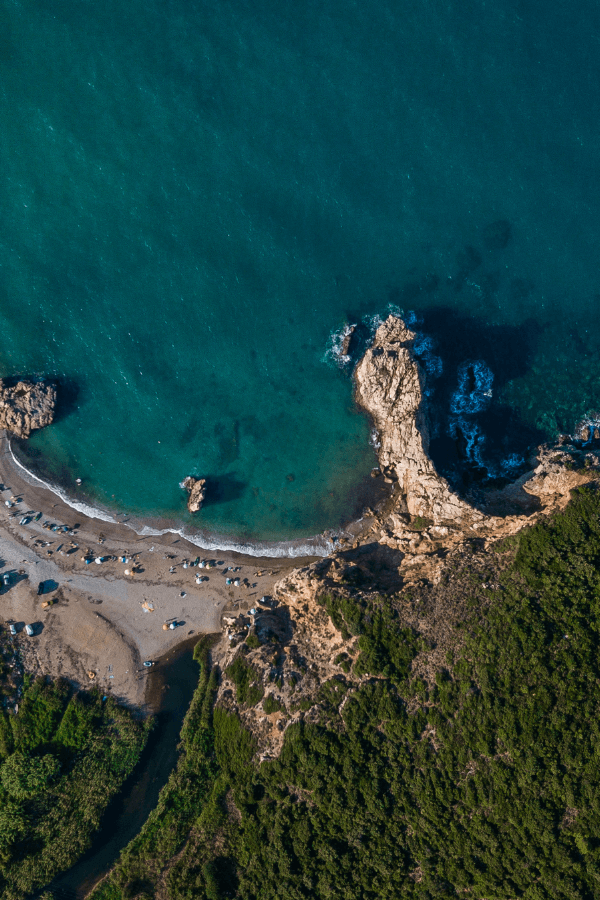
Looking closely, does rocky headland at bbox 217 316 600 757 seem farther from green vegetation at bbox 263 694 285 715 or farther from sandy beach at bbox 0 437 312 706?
sandy beach at bbox 0 437 312 706

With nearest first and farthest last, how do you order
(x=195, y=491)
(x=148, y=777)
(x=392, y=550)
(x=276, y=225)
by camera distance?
(x=148, y=777)
(x=392, y=550)
(x=195, y=491)
(x=276, y=225)

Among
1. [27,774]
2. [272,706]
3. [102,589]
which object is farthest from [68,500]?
[272,706]

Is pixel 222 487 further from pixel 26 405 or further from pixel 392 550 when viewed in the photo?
pixel 26 405

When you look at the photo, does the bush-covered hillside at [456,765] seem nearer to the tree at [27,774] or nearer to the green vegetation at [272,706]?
the green vegetation at [272,706]

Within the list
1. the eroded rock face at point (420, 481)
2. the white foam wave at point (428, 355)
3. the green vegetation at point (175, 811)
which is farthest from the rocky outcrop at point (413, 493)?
the green vegetation at point (175, 811)

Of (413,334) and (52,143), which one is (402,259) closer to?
(413,334)

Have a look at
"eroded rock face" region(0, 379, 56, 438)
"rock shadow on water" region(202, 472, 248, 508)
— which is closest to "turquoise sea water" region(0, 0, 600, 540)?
"rock shadow on water" region(202, 472, 248, 508)
